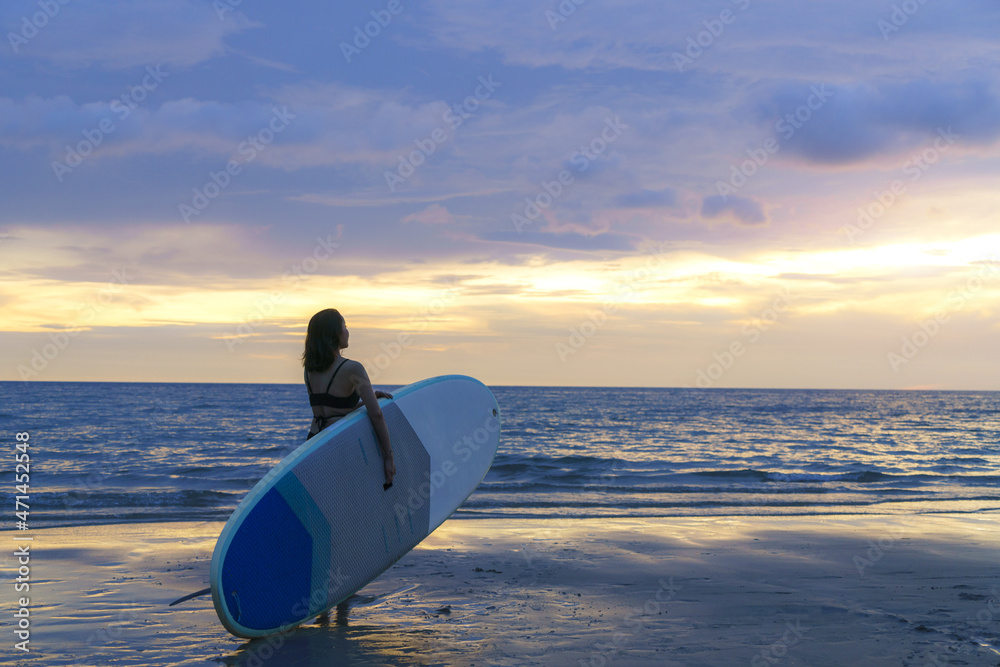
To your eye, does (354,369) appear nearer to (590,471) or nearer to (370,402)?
(370,402)

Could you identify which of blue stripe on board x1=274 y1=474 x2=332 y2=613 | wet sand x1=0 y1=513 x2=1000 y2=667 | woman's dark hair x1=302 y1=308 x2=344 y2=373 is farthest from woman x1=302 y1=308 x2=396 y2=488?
wet sand x1=0 y1=513 x2=1000 y2=667

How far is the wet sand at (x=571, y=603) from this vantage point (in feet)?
11.5

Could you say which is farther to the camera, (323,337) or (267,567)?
(323,337)

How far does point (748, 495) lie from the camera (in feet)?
35.1

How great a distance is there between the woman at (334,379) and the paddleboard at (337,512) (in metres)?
0.10

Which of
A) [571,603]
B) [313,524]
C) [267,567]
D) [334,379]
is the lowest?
[571,603]

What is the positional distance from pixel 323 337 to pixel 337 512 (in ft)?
3.31

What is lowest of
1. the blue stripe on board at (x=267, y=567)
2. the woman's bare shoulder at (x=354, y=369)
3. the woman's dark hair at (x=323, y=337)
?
the blue stripe on board at (x=267, y=567)

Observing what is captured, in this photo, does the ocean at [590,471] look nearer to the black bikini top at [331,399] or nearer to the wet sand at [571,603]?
the wet sand at [571,603]

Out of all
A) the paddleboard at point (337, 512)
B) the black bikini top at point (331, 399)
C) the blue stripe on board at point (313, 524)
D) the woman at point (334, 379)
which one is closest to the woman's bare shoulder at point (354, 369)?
the woman at point (334, 379)

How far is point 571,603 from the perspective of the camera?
4.42 metres

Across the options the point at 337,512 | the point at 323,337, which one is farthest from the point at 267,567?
the point at 323,337

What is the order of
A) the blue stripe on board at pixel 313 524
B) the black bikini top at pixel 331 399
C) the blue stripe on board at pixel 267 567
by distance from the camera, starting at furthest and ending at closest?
1. the black bikini top at pixel 331 399
2. the blue stripe on board at pixel 313 524
3. the blue stripe on board at pixel 267 567

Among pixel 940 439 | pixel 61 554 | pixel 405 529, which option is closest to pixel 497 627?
pixel 405 529
